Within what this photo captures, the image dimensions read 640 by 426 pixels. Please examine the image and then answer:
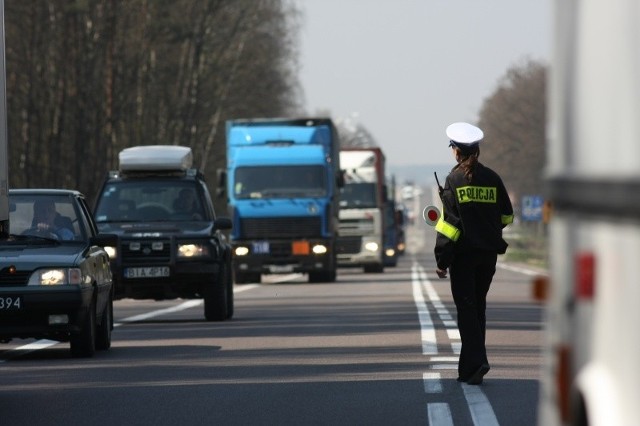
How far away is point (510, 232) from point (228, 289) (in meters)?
105

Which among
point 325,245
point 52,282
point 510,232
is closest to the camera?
point 52,282

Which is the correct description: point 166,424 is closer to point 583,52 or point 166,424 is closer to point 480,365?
point 480,365

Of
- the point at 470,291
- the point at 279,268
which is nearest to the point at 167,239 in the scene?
the point at 470,291

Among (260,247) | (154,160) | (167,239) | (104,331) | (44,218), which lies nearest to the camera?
(44,218)

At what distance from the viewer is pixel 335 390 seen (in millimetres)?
12930

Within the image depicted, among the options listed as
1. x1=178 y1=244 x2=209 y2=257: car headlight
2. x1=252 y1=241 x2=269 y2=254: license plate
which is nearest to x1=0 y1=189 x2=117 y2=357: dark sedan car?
x1=178 y1=244 x2=209 y2=257: car headlight

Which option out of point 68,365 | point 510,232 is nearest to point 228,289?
point 68,365

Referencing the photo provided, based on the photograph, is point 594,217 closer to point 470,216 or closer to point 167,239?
point 470,216

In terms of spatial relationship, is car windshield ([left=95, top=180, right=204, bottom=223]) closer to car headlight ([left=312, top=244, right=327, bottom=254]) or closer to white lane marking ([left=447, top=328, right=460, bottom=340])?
white lane marking ([left=447, top=328, right=460, bottom=340])

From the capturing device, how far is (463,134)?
12609 millimetres

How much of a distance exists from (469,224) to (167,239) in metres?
11.0

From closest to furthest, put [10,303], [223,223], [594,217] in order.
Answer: [594,217] < [10,303] < [223,223]

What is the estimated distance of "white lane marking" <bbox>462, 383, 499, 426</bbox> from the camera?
10.8 meters

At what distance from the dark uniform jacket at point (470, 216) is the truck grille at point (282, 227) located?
28.2 metres
